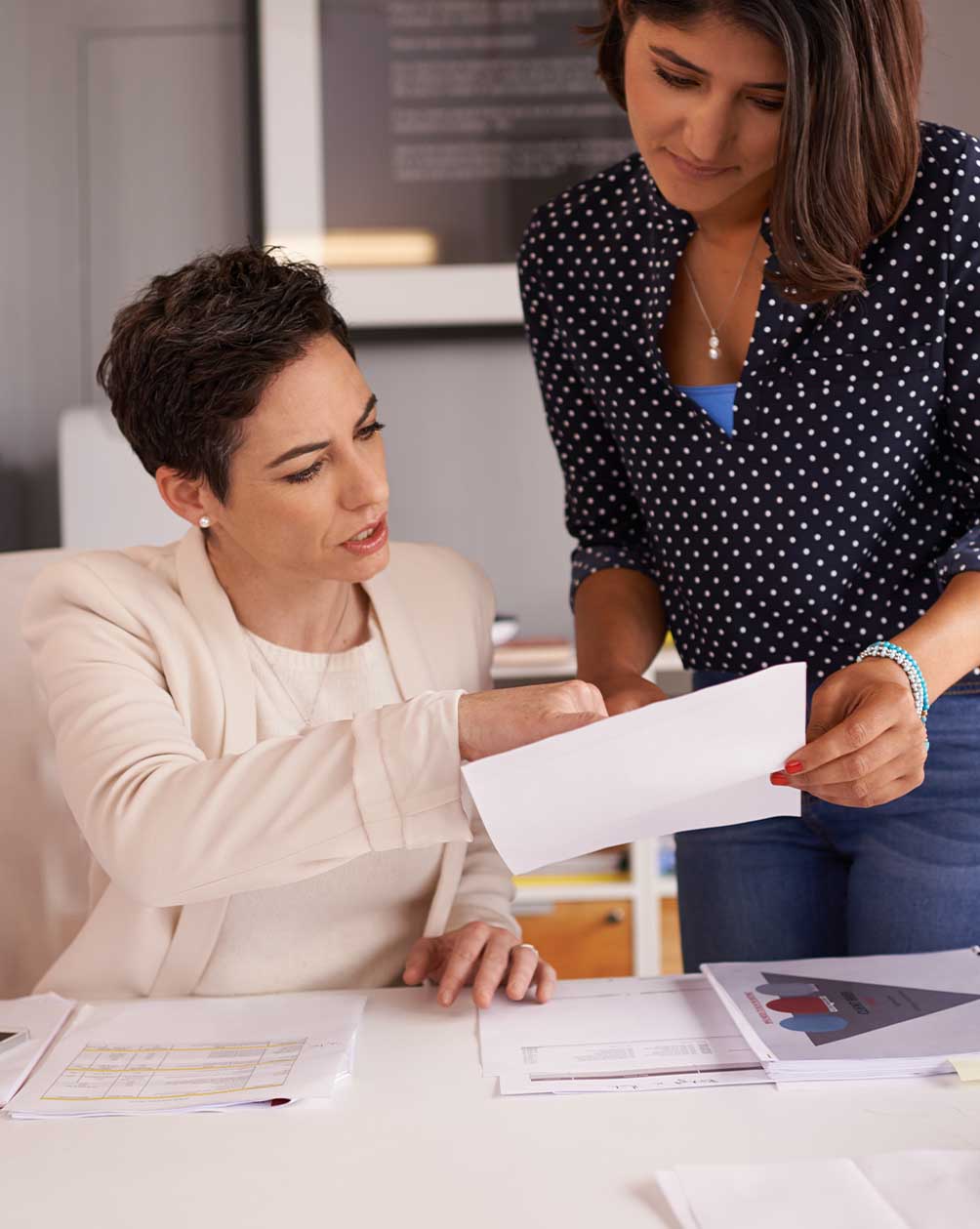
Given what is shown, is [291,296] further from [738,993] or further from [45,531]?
[45,531]

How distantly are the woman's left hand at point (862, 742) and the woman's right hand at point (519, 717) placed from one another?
16 cm

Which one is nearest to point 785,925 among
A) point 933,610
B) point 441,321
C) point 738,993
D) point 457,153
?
point 738,993

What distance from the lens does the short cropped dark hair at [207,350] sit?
4.01 feet

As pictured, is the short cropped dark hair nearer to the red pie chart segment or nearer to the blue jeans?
the blue jeans

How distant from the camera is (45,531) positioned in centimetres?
282

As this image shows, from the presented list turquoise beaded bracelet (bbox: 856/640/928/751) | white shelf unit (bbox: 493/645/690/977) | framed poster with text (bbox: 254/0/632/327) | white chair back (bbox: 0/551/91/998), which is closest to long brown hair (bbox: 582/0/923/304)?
turquoise beaded bracelet (bbox: 856/640/928/751)

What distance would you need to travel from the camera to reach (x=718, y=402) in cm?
121

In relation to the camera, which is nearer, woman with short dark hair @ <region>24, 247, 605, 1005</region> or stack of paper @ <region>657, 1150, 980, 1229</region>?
stack of paper @ <region>657, 1150, 980, 1229</region>

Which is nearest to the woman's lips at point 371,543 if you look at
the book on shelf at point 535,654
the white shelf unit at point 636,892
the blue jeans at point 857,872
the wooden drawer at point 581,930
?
the blue jeans at point 857,872

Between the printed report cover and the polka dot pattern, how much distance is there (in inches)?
11.0

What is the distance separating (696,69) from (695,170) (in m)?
0.08

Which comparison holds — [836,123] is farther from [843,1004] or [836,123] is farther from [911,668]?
[843,1004]

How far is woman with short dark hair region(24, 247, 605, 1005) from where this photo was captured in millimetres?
1062

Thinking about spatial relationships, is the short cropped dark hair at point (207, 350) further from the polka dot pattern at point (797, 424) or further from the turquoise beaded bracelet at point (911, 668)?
the turquoise beaded bracelet at point (911, 668)
